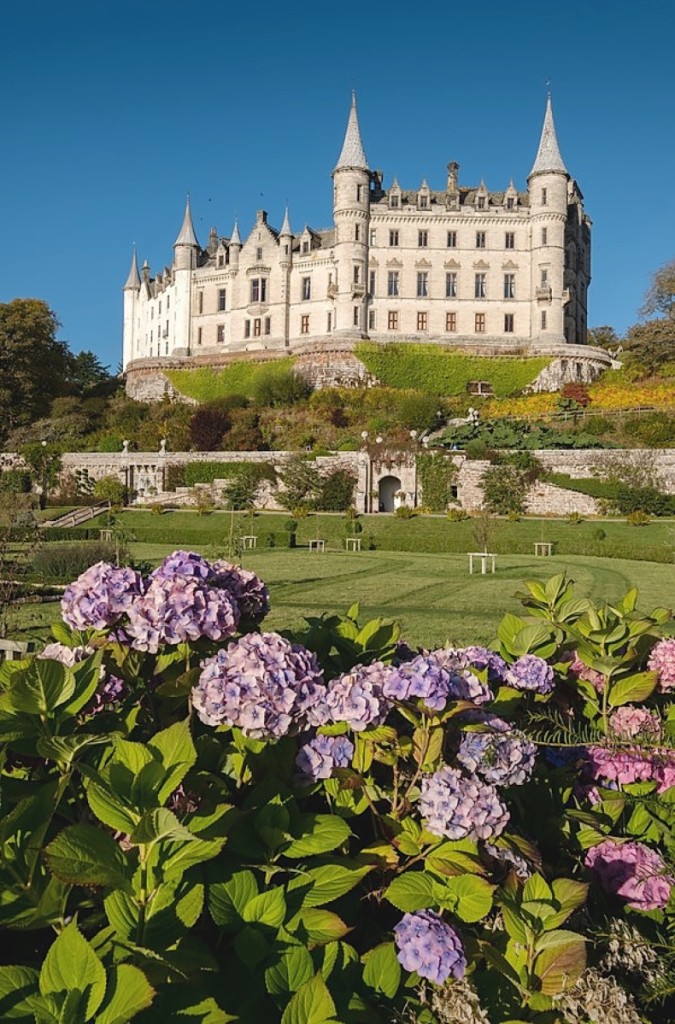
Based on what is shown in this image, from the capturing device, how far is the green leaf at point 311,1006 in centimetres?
172

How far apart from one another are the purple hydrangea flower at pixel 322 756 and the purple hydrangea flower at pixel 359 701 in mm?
87

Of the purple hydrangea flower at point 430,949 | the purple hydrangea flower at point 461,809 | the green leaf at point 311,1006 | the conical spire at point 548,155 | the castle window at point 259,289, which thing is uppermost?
the conical spire at point 548,155

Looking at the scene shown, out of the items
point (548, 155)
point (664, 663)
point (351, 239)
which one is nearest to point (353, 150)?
point (351, 239)

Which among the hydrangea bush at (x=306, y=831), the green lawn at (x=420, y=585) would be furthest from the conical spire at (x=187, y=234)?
the hydrangea bush at (x=306, y=831)

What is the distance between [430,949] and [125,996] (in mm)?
833

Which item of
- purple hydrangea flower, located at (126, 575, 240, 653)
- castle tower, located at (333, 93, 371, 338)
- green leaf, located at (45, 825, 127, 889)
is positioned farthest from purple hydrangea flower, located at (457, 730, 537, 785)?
castle tower, located at (333, 93, 371, 338)

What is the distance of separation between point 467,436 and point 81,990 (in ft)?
143

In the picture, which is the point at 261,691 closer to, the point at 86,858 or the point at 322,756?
the point at 322,756

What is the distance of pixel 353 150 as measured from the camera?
57.4 m

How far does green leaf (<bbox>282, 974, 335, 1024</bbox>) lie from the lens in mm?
1721

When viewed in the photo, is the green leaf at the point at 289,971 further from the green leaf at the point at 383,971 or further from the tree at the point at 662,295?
the tree at the point at 662,295

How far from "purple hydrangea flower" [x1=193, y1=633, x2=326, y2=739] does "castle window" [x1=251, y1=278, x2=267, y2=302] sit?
59.9m

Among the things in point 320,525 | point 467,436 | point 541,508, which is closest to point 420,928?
point 320,525

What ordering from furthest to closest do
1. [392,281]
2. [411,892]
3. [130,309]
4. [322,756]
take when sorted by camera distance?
[130,309], [392,281], [322,756], [411,892]
